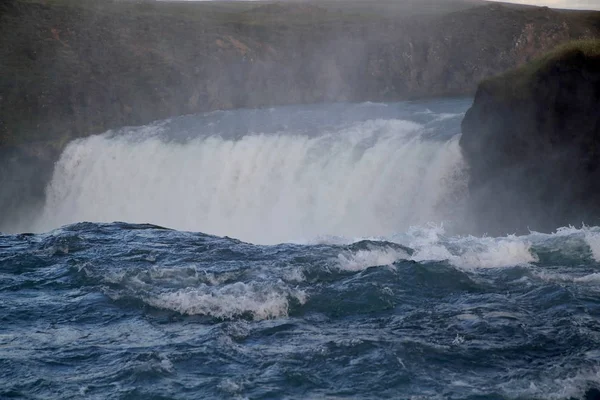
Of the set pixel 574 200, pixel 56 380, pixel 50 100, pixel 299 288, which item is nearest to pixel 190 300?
pixel 299 288

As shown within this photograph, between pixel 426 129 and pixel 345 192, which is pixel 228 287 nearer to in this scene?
pixel 345 192

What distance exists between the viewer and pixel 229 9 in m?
69.5

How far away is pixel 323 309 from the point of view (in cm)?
1518

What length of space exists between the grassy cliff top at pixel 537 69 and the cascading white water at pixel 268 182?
3.05m

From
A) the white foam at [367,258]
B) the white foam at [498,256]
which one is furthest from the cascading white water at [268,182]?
the white foam at [367,258]

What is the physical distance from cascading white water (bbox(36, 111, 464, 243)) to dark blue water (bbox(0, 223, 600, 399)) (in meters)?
9.14

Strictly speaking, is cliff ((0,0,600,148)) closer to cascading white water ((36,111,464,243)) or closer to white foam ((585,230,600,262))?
cascading white water ((36,111,464,243))

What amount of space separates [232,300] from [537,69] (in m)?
14.6

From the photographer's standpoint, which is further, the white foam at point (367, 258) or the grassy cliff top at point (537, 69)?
the grassy cliff top at point (537, 69)

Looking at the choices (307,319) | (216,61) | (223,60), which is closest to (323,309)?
(307,319)

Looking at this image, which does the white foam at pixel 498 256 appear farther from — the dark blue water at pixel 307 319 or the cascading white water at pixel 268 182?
the cascading white water at pixel 268 182

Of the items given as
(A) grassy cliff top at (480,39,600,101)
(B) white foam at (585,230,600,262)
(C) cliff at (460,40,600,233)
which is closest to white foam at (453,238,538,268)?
(B) white foam at (585,230,600,262)

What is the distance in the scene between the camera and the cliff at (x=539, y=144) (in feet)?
77.9

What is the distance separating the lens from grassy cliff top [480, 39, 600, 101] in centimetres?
2409
